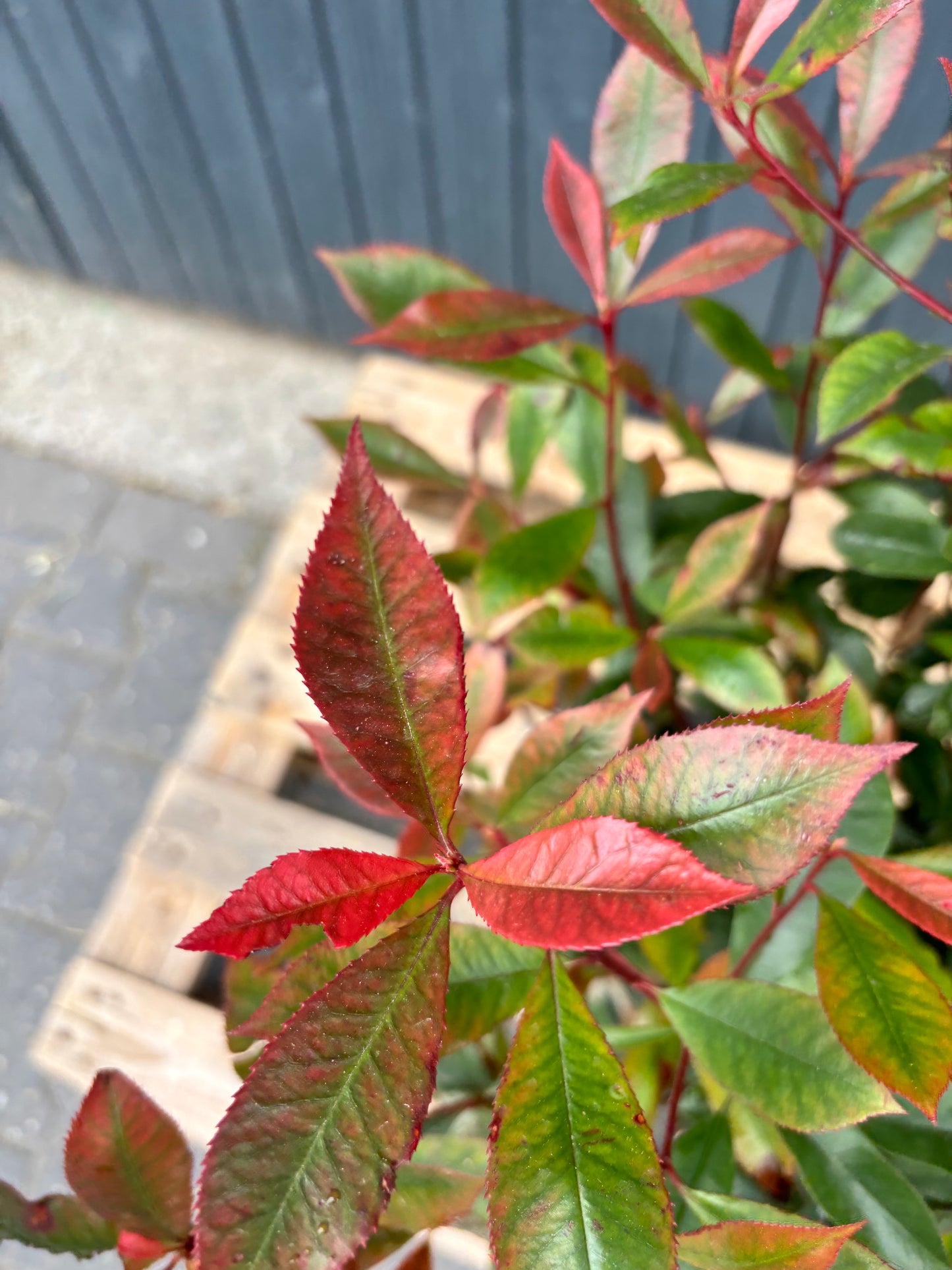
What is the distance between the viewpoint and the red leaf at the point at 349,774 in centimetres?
54

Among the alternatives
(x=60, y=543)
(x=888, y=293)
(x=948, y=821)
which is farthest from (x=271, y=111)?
(x=948, y=821)

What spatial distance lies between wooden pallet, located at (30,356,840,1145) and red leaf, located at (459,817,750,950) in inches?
29.8

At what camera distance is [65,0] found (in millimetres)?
1604

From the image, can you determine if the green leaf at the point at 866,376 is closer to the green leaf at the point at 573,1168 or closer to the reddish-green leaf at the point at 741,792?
the reddish-green leaf at the point at 741,792

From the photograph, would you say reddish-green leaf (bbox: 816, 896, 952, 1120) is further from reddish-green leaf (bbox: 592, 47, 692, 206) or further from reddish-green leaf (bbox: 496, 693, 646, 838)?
reddish-green leaf (bbox: 592, 47, 692, 206)

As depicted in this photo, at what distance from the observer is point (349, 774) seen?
55cm

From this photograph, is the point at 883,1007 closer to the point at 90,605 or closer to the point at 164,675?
the point at 164,675

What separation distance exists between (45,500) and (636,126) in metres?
1.82

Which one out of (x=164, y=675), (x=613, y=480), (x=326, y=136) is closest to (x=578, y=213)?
(x=613, y=480)

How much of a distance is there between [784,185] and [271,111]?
147 cm

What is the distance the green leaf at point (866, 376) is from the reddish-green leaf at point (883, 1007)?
261mm

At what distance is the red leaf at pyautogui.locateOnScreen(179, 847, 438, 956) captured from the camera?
→ 34 centimetres

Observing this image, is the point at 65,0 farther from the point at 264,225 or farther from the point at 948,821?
the point at 948,821

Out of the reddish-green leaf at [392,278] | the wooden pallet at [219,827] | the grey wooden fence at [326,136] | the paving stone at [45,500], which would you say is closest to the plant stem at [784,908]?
the reddish-green leaf at [392,278]
